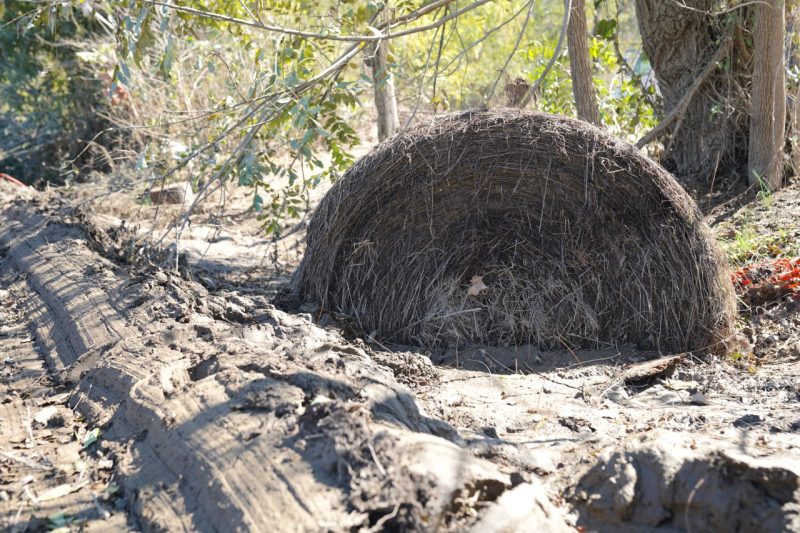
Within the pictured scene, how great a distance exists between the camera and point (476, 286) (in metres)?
5.62

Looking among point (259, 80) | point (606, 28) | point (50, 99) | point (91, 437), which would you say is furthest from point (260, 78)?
point (50, 99)

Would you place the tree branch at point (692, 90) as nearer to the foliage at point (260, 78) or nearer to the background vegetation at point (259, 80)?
the background vegetation at point (259, 80)

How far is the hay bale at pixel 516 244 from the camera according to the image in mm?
4980

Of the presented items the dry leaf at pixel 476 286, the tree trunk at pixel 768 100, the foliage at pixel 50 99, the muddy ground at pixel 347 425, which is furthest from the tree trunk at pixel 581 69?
the foliage at pixel 50 99

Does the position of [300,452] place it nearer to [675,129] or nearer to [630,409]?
[630,409]

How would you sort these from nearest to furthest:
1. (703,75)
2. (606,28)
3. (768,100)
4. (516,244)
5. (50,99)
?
(516,244), (768,100), (703,75), (606,28), (50,99)

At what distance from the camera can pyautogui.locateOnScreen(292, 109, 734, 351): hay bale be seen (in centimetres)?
498

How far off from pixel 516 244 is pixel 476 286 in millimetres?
429

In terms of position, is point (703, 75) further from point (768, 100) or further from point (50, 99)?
point (50, 99)

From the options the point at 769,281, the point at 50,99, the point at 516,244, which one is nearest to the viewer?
the point at 769,281

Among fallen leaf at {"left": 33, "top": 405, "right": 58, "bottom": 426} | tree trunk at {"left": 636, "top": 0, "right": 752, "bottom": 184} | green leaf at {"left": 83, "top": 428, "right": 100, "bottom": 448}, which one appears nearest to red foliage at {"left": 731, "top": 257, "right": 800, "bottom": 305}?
tree trunk at {"left": 636, "top": 0, "right": 752, "bottom": 184}

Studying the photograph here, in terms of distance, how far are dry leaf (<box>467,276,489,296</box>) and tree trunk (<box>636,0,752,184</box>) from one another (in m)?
2.90

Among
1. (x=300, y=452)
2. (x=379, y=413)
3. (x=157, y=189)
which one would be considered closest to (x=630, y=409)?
(x=379, y=413)

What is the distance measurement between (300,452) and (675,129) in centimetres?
592
